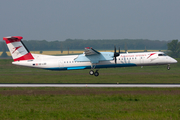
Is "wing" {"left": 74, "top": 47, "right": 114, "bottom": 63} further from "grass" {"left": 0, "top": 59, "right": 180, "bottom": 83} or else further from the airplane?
"grass" {"left": 0, "top": 59, "right": 180, "bottom": 83}

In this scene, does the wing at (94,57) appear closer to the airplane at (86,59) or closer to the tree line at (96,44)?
the airplane at (86,59)

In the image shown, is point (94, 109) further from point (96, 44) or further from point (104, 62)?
point (96, 44)

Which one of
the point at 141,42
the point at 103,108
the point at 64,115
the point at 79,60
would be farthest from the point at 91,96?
the point at 141,42

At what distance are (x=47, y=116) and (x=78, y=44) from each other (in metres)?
152

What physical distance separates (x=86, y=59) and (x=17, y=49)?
12541 millimetres

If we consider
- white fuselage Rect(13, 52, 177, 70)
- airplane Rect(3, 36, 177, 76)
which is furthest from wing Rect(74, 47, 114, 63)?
white fuselage Rect(13, 52, 177, 70)

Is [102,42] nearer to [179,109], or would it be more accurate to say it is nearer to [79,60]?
[79,60]

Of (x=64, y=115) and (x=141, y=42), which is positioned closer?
(x=64, y=115)

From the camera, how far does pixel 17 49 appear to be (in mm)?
43344

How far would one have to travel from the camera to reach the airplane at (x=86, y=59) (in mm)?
42844

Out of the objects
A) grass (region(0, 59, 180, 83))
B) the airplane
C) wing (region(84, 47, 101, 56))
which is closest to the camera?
wing (region(84, 47, 101, 56))

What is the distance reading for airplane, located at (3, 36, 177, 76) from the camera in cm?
4284

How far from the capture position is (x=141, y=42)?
18112 cm

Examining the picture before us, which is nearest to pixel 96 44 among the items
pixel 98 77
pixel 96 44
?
pixel 96 44
